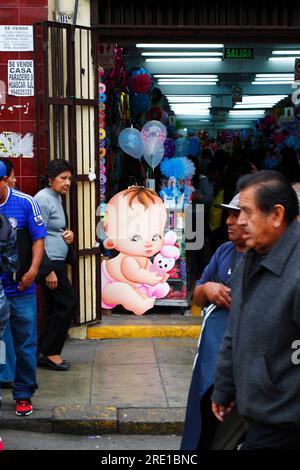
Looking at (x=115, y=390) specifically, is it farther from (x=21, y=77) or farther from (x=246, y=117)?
(x=246, y=117)

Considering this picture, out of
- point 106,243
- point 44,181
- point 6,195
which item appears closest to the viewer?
point 6,195

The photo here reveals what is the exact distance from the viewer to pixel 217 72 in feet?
44.6

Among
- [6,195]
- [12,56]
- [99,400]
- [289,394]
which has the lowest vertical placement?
[99,400]

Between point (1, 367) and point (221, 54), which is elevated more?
point (221, 54)

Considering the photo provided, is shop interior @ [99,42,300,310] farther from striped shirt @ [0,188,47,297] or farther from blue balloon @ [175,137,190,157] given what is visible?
striped shirt @ [0,188,47,297]

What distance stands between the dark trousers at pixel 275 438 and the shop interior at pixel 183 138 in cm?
563

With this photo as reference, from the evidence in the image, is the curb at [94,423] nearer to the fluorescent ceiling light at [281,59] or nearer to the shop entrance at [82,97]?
the shop entrance at [82,97]

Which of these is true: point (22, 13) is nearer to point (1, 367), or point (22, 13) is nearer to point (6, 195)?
point (6, 195)

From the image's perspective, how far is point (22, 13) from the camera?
26.3ft

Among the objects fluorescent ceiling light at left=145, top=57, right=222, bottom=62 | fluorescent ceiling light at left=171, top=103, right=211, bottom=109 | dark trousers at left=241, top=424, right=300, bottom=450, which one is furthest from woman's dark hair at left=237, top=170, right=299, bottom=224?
fluorescent ceiling light at left=171, top=103, right=211, bottom=109

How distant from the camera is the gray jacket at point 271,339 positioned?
338 cm

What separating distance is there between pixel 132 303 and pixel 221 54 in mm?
4336

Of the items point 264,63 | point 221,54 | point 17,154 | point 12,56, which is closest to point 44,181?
point 17,154
